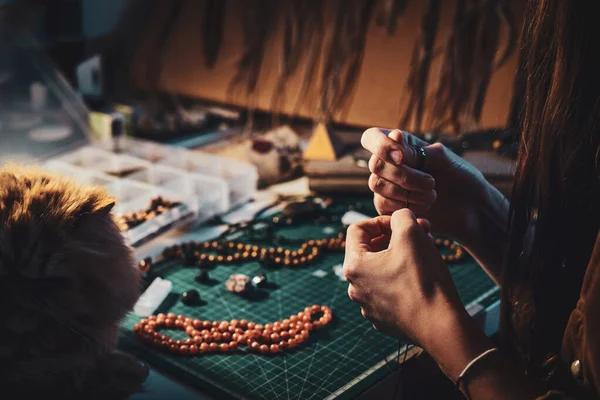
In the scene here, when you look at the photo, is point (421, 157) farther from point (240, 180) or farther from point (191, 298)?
point (240, 180)

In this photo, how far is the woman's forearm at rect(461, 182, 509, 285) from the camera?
1.23m

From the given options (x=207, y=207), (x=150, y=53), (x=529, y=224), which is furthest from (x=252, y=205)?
(x=150, y=53)

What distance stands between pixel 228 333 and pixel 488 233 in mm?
513

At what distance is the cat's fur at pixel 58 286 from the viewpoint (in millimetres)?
849

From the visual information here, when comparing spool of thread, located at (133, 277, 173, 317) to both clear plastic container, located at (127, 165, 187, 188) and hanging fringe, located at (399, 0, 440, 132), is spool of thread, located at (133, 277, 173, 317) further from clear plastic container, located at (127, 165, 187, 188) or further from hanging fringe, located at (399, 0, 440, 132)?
hanging fringe, located at (399, 0, 440, 132)

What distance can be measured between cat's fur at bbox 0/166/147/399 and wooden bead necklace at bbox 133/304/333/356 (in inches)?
7.0

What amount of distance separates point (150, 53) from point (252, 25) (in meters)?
0.49

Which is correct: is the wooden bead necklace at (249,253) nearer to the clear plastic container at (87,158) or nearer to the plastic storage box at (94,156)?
the plastic storage box at (94,156)

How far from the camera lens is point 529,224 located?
108cm

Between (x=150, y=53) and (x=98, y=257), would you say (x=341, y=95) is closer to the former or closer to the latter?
(x=150, y=53)

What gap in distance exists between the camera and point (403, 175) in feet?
3.56

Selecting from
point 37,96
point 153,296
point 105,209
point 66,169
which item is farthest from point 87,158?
point 105,209

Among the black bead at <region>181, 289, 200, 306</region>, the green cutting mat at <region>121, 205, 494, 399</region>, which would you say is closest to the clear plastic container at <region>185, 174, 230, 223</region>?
the green cutting mat at <region>121, 205, 494, 399</region>

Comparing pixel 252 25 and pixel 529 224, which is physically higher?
pixel 252 25
